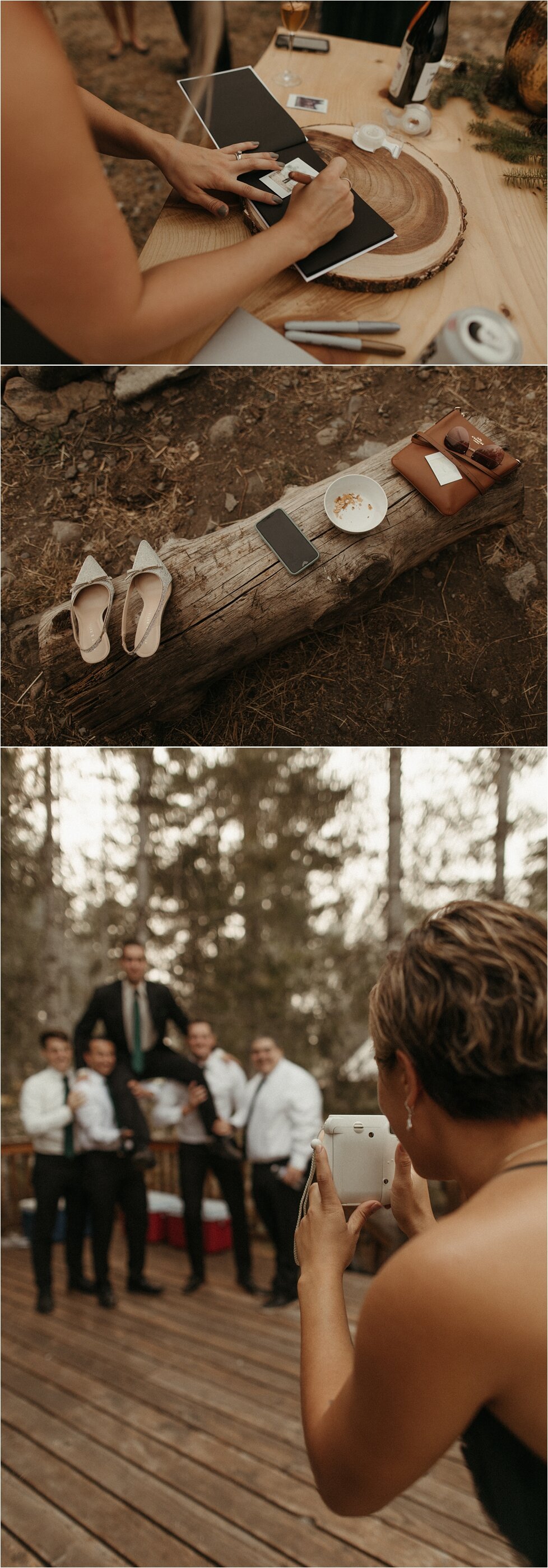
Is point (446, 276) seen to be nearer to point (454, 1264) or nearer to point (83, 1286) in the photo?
point (454, 1264)

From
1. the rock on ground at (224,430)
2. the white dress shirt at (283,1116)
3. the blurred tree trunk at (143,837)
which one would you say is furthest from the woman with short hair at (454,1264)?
the blurred tree trunk at (143,837)

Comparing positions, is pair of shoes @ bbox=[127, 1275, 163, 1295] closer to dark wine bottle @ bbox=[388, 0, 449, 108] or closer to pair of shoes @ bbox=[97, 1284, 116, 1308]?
pair of shoes @ bbox=[97, 1284, 116, 1308]

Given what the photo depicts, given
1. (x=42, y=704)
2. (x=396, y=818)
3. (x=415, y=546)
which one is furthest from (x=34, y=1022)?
(x=415, y=546)

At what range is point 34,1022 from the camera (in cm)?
763

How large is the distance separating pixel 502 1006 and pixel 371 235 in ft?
6.97

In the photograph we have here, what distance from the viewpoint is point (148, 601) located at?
2.33m

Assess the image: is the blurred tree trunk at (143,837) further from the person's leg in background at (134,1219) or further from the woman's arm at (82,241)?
the woman's arm at (82,241)

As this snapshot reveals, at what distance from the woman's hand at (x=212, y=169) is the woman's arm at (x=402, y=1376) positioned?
8.10 ft

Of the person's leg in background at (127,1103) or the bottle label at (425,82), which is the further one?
the person's leg in background at (127,1103)

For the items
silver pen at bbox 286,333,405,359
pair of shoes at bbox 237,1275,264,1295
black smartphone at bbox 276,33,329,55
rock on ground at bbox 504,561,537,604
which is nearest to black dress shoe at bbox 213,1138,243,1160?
pair of shoes at bbox 237,1275,264,1295

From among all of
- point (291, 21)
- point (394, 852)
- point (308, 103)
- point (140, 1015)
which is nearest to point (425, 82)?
point (308, 103)

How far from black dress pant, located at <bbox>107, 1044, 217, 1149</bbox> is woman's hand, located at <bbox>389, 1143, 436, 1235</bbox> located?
9.15ft

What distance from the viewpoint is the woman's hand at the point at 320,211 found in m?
2.12

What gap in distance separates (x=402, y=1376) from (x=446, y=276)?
2435 millimetres
